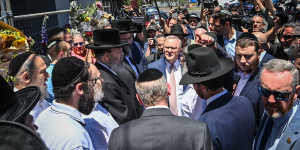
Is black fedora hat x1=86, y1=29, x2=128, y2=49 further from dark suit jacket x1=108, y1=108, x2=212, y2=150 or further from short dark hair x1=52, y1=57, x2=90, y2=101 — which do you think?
dark suit jacket x1=108, y1=108, x2=212, y2=150

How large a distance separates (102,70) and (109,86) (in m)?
0.25

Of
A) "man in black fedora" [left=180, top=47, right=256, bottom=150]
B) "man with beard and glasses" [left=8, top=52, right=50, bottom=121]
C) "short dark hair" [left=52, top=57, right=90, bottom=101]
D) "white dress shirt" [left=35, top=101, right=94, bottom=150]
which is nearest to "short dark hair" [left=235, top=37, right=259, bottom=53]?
"man in black fedora" [left=180, top=47, right=256, bottom=150]

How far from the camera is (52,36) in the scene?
4.14m

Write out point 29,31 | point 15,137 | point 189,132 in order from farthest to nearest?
point 29,31 < point 189,132 < point 15,137

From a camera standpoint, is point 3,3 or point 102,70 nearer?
point 102,70

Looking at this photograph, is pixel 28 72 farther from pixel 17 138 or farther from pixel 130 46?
pixel 130 46

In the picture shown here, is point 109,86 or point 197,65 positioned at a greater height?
point 197,65

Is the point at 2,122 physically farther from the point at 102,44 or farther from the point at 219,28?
the point at 219,28

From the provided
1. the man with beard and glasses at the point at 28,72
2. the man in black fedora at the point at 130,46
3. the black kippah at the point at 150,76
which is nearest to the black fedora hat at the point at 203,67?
the black kippah at the point at 150,76

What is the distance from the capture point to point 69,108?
6.73 ft

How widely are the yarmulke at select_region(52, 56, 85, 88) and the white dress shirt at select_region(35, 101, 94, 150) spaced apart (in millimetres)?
180

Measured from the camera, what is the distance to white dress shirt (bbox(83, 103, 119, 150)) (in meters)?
2.35

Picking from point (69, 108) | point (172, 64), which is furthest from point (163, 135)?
point (172, 64)

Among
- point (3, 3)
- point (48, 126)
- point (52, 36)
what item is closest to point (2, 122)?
point (48, 126)
